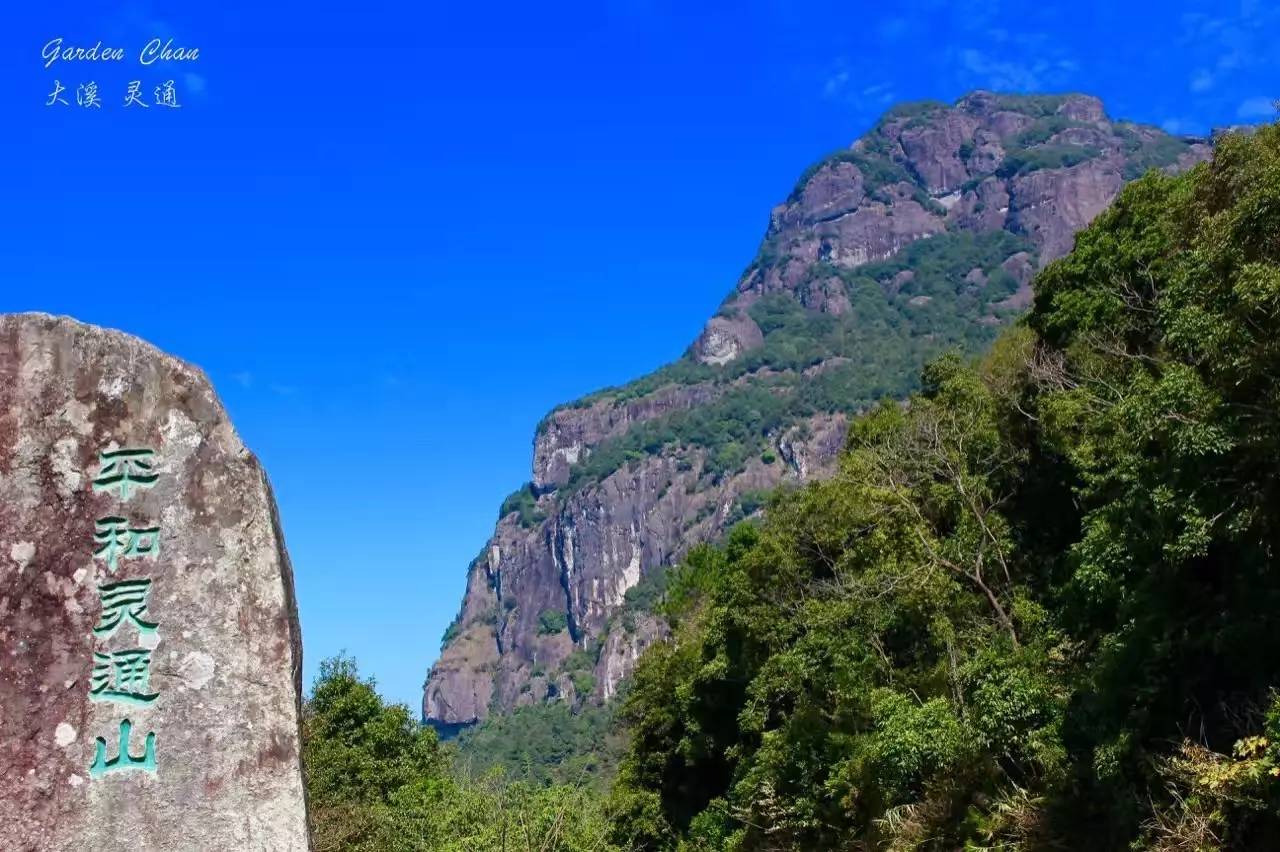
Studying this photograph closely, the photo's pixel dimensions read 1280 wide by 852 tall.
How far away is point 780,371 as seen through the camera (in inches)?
5020

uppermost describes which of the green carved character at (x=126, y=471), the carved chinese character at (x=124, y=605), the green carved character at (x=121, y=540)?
the green carved character at (x=126, y=471)

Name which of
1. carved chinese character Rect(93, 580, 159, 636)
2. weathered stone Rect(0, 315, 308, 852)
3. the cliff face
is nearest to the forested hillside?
weathered stone Rect(0, 315, 308, 852)

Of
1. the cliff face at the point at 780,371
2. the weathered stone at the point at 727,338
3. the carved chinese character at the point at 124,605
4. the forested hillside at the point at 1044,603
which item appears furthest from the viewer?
the weathered stone at the point at 727,338

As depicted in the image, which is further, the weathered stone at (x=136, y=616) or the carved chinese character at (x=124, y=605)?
the carved chinese character at (x=124, y=605)

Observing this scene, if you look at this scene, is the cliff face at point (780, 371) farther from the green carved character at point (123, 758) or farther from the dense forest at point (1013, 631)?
the green carved character at point (123, 758)

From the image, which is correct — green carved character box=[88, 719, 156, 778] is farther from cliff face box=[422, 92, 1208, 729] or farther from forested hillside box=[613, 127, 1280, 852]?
cliff face box=[422, 92, 1208, 729]

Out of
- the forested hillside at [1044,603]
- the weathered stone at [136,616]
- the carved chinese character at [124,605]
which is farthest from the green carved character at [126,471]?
the forested hillside at [1044,603]

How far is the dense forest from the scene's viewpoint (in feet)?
24.8

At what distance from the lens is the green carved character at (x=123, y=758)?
373cm

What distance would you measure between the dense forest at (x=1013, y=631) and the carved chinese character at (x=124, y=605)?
6547mm

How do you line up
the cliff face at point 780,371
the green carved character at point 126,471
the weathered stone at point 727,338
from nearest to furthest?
the green carved character at point 126,471 < the cliff face at point 780,371 < the weathered stone at point 727,338

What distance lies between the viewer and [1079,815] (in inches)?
391

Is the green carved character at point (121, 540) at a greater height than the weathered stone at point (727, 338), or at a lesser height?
lesser

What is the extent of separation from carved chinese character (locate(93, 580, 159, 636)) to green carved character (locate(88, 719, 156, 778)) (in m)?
0.33
